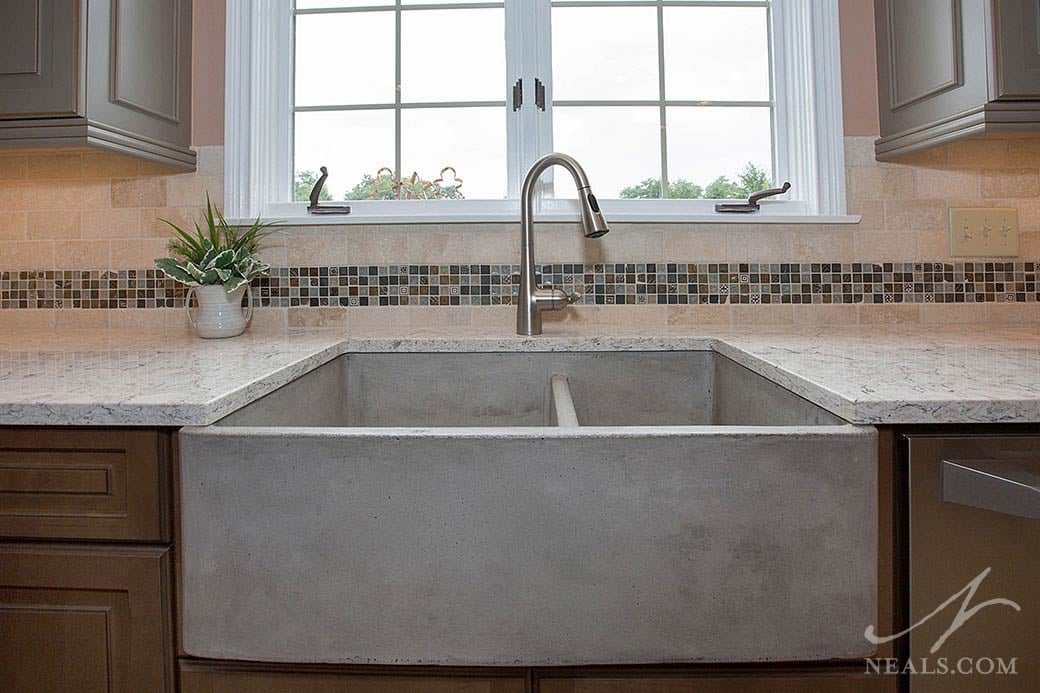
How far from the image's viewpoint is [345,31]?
1.84 m

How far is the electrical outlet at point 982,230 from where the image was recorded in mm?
1684

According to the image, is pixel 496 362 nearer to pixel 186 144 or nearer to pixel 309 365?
pixel 309 365

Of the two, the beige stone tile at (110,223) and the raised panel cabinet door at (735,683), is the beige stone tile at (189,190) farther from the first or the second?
the raised panel cabinet door at (735,683)

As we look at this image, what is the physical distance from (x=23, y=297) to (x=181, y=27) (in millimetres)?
846

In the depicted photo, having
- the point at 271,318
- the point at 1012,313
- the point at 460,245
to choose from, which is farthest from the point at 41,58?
the point at 1012,313

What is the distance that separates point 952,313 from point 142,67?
214cm

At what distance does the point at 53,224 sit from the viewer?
174 centimetres

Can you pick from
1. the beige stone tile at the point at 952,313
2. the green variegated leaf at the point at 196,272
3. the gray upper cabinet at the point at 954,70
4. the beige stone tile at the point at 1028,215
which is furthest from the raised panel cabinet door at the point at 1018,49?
the green variegated leaf at the point at 196,272

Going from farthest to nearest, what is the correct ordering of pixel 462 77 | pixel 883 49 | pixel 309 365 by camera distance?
pixel 462 77 < pixel 883 49 < pixel 309 365

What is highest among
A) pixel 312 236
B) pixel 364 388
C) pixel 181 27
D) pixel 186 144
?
pixel 181 27

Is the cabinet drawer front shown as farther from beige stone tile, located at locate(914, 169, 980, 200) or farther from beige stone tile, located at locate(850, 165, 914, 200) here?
beige stone tile, located at locate(914, 169, 980, 200)

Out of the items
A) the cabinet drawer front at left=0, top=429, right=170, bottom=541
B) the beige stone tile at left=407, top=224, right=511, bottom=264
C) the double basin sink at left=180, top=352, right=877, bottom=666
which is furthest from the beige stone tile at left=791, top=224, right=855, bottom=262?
the cabinet drawer front at left=0, top=429, right=170, bottom=541

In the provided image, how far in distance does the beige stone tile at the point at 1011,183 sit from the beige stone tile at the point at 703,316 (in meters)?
0.75

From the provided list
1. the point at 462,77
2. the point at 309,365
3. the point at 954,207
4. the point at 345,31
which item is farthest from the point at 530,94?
the point at 954,207
